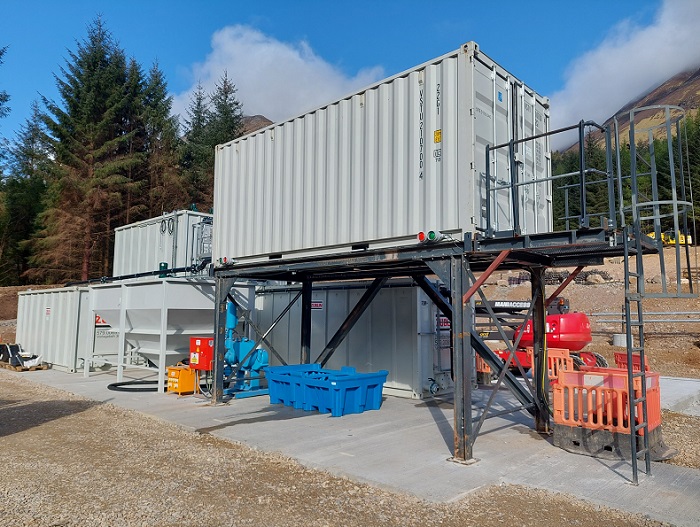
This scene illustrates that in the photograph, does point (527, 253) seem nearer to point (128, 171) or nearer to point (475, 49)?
point (475, 49)

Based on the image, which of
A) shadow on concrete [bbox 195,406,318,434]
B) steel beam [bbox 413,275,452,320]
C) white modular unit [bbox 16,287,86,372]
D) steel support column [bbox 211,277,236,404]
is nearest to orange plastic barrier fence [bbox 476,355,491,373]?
steel beam [bbox 413,275,452,320]

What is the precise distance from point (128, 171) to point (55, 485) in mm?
28543

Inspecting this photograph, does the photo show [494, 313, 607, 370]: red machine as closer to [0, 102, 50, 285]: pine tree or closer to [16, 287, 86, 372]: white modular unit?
[16, 287, 86, 372]: white modular unit

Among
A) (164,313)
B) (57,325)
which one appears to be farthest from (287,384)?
(57,325)

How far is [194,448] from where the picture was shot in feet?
23.5

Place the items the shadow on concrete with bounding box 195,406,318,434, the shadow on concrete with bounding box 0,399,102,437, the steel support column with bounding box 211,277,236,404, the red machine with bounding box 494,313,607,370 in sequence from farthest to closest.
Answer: the red machine with bounding box 494,313,607,370 → the steel support column with bounding box 211,277,236,404 → the shadow on concrete with bounding box 0,399,102,437 → the shadow on concrete with bounding box 195,406,318,434

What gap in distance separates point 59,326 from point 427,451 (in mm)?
14035

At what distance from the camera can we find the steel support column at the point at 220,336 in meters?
10.7

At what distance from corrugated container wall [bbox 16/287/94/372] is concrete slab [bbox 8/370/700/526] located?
5593 mm

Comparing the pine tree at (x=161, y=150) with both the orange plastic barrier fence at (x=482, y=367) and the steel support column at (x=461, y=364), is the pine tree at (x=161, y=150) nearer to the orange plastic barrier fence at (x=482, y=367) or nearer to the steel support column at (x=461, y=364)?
the orange plastic barrier fence at (x=482, y=367)

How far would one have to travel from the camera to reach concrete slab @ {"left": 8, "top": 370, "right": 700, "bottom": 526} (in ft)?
17.6

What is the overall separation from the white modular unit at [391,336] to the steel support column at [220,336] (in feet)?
9.23

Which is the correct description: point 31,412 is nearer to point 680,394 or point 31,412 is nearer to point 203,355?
point 203,355

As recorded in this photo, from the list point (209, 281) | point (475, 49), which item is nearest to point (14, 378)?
point (209, 281)
